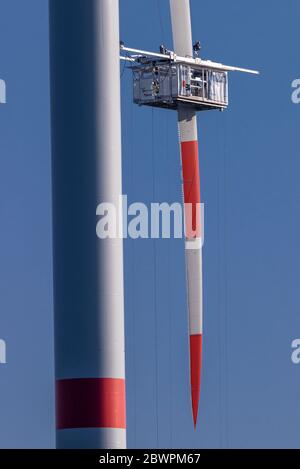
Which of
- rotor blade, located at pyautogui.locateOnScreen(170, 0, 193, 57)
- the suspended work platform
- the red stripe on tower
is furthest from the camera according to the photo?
rotor blade, located at pyautogui.locateOnScreen(170, 0, 193, 57)

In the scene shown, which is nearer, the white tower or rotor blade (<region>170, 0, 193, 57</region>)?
the white tower

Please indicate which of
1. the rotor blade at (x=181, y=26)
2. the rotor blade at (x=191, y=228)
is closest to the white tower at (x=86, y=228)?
the rotor blade at (x=191, y=228)

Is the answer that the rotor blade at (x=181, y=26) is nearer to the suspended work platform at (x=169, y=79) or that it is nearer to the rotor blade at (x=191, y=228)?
the rotor blade at (x=191, y=228)

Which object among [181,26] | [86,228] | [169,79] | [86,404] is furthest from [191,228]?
[86,404]

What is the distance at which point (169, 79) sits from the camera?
279 feet

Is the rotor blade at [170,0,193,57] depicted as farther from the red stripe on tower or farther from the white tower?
the red stripe on tower

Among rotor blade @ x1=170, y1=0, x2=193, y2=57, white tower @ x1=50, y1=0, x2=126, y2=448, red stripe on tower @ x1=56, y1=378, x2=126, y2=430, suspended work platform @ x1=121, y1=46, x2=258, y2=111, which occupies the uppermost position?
rotor blade @ x1=170, y1=0, x2=193, y2=57

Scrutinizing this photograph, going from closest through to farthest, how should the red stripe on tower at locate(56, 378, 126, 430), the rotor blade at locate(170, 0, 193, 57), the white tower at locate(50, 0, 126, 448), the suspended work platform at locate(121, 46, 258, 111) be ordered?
the red stripe on tower at locate(56, 378, 126, 430) → the white tower at locate(50, 0, 126, 448) → the suspended work platform at locate(121, 46, 258, 111) → the rotor blade at locate(170, 0, 193, 57)

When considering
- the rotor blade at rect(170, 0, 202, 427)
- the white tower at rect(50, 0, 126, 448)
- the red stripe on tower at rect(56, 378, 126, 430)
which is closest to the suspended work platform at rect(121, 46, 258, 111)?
the rotor blade at rect(170, 0, 202, 427)

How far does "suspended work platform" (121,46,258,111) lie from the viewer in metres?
84.9

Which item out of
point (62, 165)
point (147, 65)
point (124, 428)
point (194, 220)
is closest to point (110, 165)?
point (62, 165)

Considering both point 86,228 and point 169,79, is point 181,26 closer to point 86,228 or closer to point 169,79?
point 169,79

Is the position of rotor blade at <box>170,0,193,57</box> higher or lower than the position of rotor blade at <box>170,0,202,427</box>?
higher
